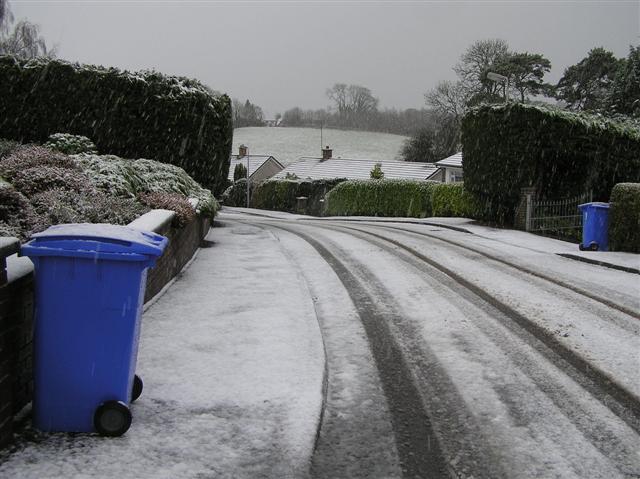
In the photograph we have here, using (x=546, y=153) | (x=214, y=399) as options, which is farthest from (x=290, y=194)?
(x=214, y=399)

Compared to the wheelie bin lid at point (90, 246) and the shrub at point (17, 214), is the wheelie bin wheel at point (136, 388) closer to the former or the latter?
the wheelie bin lid at point (90, 246)

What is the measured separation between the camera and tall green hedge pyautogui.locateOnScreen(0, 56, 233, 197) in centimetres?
1334

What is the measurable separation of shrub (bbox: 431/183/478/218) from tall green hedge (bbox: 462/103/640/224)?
5.19 feet

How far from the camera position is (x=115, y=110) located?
13.8 meters

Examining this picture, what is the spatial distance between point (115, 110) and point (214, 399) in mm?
11640

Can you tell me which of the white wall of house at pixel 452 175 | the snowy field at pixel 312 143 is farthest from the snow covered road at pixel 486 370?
the snowy field at pixel 312 143

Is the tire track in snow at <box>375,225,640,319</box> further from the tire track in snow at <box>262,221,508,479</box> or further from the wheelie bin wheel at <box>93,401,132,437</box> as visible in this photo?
the wheelie bin wheel at <box>93,401,132,437</box>

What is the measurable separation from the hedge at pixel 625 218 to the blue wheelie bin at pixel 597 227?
0.10 metres

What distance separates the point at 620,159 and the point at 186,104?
12.7 m

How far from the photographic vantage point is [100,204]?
6758 millimetres

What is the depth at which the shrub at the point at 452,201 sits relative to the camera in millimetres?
20312

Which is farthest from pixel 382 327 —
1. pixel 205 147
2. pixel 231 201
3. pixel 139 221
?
pixel 231 201

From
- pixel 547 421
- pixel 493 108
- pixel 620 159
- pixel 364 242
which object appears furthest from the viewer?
pixel 493 108

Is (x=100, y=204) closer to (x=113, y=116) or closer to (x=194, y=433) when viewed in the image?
(x=194, y=433)
